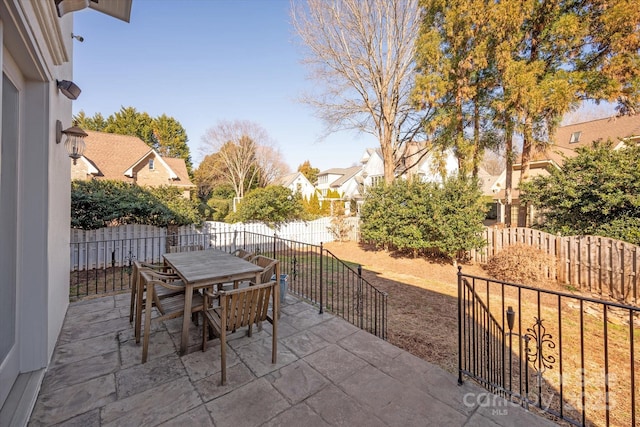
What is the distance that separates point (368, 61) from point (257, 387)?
13.3m

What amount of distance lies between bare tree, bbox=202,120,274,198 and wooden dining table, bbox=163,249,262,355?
2286 cm

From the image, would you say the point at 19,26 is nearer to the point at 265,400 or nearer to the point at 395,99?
the point at 265,400

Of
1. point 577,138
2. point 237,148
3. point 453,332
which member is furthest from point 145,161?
point 577,138

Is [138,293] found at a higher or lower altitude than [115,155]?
lower

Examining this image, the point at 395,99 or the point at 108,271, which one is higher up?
the point at 395,99

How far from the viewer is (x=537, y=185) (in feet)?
31.0

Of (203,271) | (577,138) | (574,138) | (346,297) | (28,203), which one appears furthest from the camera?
(574,138)

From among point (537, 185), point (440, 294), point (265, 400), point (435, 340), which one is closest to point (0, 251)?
point (265, 400)

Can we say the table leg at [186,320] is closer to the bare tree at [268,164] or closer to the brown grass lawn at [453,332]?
the brown grass lawn at [453,332]

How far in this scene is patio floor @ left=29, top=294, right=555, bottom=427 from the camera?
2.11m

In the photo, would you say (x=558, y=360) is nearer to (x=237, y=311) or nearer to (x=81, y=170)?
(x=237, y=311)

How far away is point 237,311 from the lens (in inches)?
107

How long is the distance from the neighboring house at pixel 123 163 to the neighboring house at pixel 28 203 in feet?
44.6

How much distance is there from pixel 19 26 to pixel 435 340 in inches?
216
